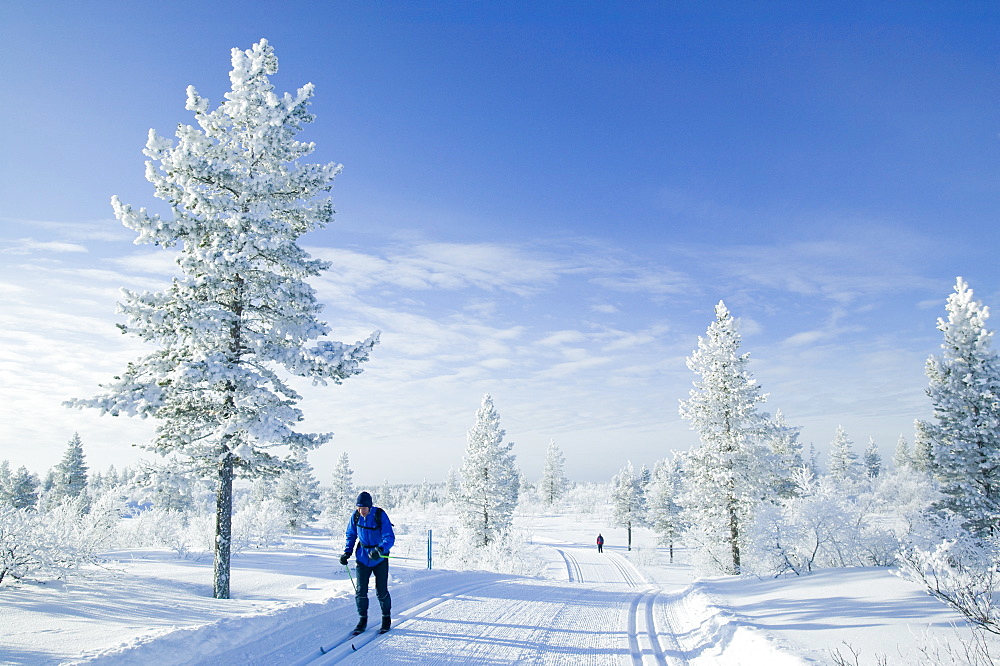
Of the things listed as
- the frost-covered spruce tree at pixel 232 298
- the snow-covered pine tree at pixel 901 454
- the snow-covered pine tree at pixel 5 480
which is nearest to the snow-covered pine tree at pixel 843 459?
the snow-covered pine tree at pixel 901 454

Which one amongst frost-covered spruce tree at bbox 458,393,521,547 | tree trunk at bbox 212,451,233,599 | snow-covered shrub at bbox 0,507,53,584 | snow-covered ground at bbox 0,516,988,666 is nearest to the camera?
snow-covered ground at bbox 0,516,988,666

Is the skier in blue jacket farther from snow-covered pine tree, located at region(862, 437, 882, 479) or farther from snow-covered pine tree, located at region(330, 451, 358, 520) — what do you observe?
snow-covered pine tree, located at region(862, 437, 882, 479)

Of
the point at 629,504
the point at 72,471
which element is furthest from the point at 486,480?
the point at 72,471

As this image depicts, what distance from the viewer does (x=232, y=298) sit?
39.0ft

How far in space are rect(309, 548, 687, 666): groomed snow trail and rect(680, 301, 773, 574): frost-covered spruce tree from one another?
14632mm

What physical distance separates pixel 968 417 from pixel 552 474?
87.3 m

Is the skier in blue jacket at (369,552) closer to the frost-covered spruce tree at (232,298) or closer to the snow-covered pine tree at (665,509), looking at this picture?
the frost-covered spruce tree at (232,298)

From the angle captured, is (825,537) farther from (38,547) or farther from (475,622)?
(38,547)

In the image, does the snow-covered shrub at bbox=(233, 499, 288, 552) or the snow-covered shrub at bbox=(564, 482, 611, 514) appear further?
the snow-covered shrub at bbox=(564, 482, 611, 514)

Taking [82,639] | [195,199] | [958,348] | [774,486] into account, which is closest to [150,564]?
[82,639]

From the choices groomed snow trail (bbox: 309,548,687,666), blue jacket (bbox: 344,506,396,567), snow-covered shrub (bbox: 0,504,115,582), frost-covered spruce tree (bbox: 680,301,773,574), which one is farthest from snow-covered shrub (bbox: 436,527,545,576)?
blue jacket (bbox: 344,506,396,567)

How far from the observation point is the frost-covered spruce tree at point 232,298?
1088 cm

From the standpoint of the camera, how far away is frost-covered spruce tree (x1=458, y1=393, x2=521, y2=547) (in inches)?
1428

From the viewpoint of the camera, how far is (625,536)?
73250mm
